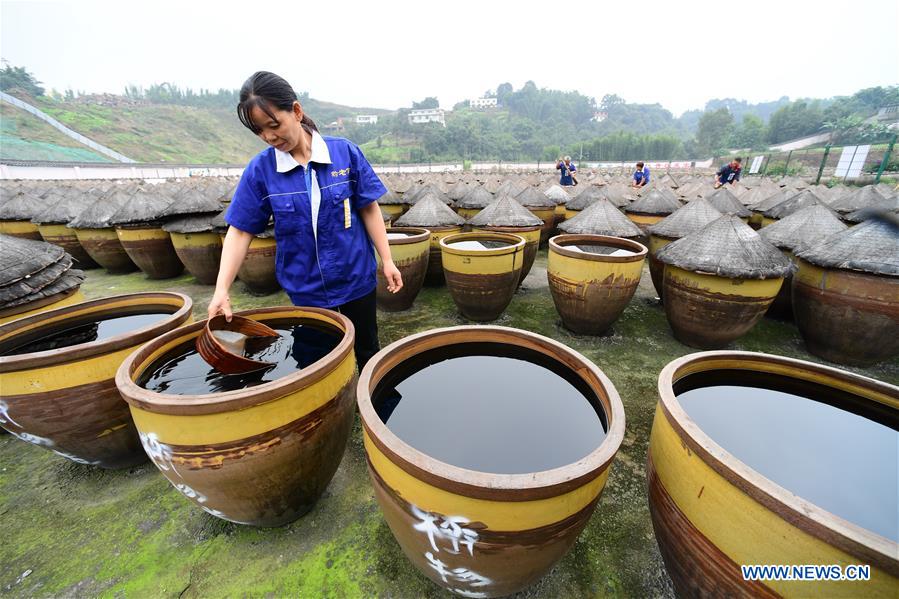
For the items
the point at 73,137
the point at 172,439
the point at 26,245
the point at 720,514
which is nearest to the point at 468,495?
the point at 720,514

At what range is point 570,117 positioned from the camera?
10312 centimetres

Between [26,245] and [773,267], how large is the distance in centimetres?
614

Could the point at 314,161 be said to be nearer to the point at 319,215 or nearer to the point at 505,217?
the point at 319,215

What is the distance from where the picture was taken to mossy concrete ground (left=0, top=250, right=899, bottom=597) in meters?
1.75

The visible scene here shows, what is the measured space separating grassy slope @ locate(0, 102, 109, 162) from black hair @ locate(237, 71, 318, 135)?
1815 inches

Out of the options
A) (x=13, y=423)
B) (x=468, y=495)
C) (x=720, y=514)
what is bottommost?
(x=13, y=423)

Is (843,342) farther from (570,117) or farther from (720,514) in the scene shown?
(570,117)

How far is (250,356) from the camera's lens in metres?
2.17

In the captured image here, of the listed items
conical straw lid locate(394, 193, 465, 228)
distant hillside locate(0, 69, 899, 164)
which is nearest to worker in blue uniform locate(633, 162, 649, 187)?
conical straw lid locate(394, 193, 465, 228)

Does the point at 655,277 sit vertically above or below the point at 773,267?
below

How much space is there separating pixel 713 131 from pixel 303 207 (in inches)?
3446

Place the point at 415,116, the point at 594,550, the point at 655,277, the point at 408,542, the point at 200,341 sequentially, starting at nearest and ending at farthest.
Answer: the point at 408,542 → the point at 200,341 → the point at 594,550 → the point at 655,277 → the point at 415,116

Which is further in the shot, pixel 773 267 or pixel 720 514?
pixel 773 267

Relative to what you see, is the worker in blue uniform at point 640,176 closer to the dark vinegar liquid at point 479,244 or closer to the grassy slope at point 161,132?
the dark vinegar liquid at point 479,244
